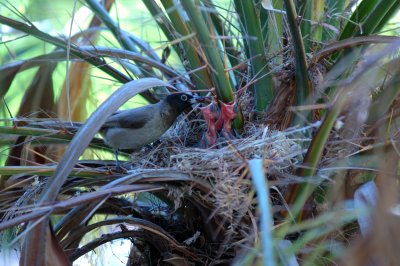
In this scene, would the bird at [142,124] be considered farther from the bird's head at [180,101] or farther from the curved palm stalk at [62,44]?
the curved palm stalk at [62,44]

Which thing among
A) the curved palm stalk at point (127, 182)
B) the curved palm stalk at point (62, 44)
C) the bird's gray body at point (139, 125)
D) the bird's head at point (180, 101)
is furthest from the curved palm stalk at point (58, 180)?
the bird's gray body at point (139, 125)

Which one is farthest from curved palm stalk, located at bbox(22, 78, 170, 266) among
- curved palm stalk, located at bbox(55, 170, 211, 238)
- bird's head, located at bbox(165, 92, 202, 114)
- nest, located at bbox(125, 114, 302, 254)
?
bird's head, located at bbox(165, 92, 202, 114)

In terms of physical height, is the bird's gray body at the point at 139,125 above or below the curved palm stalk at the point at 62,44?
below

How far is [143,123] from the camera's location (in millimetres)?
2506

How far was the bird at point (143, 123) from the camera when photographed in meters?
2.40

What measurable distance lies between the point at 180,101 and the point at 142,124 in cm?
21

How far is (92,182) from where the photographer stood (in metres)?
1.75

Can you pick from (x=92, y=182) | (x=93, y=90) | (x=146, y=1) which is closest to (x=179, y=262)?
(x=92, y=182)

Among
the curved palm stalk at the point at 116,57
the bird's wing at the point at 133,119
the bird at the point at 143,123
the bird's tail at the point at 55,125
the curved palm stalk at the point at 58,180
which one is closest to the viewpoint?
the curved palm stalk at the point at 58,180

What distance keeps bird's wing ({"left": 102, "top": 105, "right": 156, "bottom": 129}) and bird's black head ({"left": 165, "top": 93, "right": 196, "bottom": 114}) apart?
89mm

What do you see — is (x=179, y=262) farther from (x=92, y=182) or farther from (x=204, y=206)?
(x=92, y=182)

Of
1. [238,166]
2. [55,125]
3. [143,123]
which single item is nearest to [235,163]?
[238,166]

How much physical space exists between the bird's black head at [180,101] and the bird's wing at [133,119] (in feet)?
0.29

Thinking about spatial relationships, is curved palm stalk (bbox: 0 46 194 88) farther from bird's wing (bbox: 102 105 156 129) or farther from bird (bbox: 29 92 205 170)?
bird's wing (bbox: 102 105 156 129)
